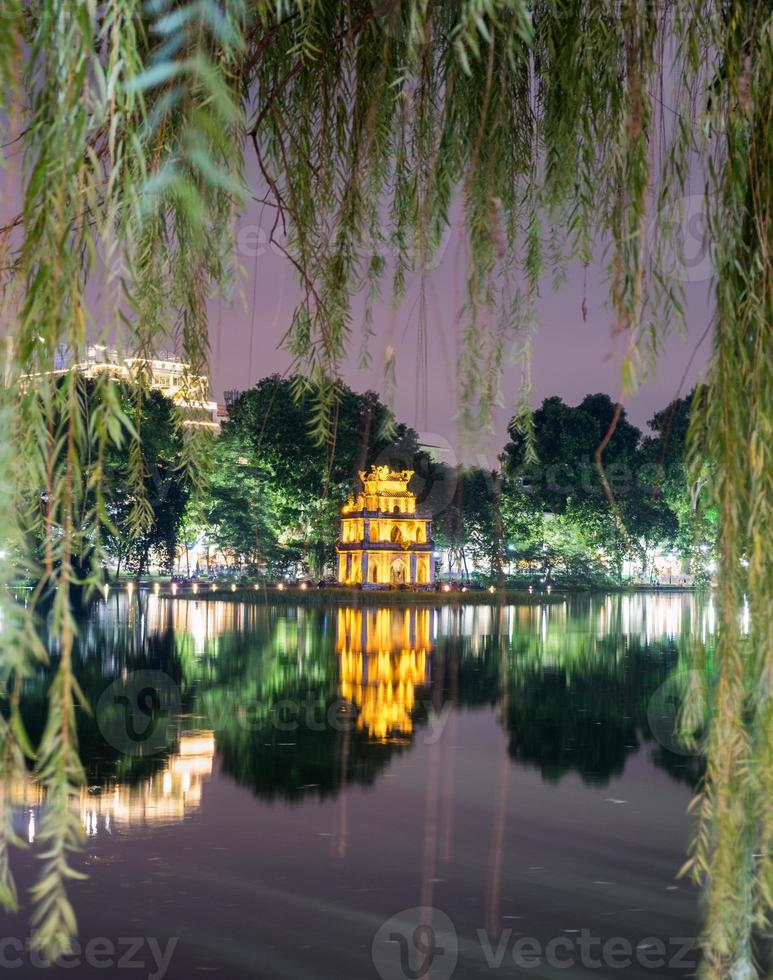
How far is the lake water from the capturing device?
6.18m

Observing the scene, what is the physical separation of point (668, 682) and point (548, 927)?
12.1 metres

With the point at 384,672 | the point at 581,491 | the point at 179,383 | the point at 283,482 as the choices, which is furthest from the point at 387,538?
the point at 179,383

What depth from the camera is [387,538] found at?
175 ft

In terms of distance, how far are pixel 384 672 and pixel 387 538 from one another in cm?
3487

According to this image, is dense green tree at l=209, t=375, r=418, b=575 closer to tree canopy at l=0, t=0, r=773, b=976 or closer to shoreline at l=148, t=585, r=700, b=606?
shoreline at l=148, t=585, r=700, b=606

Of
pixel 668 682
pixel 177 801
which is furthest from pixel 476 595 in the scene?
pixel 177 801

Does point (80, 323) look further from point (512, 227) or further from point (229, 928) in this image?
point (229, 928)

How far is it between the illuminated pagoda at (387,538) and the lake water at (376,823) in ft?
111

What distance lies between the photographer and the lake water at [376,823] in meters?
6.18

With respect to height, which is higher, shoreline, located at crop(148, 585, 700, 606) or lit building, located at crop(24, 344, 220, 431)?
lit building, located at crop(24, 344, 220, 431)

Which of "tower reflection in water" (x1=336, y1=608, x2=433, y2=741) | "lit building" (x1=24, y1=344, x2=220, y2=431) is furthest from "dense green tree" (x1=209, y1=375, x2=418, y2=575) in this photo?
"lit building" (x1=24, y1=344, x2=220, y2=431)

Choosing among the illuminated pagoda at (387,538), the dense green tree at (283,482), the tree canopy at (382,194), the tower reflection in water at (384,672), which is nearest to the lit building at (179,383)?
the tree canopy at (382,194)

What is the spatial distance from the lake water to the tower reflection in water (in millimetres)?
92

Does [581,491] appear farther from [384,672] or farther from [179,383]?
[179,383]
